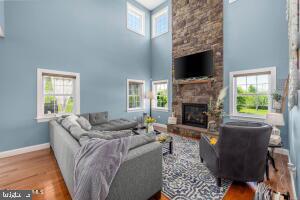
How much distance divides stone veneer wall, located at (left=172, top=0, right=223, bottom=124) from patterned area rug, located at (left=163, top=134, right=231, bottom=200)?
7.65 ft

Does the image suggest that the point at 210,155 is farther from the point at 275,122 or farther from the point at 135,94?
the point at 135,94

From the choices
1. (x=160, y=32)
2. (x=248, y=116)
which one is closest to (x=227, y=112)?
(x=248, y=116)

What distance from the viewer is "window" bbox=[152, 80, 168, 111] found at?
6.03m

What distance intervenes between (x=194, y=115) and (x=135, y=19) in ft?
16.0

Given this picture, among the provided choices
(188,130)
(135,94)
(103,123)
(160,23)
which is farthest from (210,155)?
(160,23)

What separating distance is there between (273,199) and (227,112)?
3160mm

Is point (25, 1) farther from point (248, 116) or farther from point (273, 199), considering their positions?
point (248, 116)

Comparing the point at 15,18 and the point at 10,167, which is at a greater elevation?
the point at 15,18

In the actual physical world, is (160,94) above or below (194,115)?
above

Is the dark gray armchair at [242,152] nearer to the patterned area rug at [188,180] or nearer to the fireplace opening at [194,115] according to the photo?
the patterned area rug at [188,180]

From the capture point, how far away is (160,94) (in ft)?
20.6

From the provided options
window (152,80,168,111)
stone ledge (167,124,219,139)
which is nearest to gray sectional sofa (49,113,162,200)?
stone ledge (167,124,219,139)

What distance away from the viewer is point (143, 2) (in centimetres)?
596

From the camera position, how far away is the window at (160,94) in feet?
19.8
